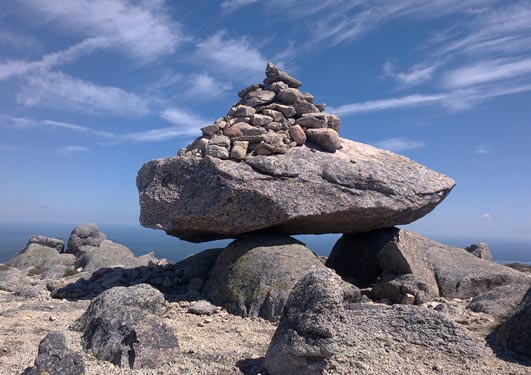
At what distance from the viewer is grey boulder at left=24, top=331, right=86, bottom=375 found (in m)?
6.79

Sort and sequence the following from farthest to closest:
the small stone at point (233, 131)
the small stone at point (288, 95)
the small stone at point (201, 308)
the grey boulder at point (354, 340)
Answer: the small stone at point (288, 95) → the small stone at point (233, 131) → the small stone at point (201, 308) → the grey boulder at point (354, 340)

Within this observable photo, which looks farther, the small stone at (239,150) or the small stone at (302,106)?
the small stone at (302,106)

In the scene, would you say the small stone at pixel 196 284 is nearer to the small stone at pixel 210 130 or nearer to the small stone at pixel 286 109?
the small stone at pixel 210 130

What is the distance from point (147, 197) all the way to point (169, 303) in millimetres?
3473

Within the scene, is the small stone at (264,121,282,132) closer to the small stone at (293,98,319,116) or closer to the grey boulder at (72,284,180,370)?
the small stone at (293,98,319,116)

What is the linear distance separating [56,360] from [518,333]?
819cm

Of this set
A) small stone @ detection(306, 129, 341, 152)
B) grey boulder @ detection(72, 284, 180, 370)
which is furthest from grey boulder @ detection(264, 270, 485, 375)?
small stone @ detection(306, 129, 341, 152)

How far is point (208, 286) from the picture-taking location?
1397 centimetres

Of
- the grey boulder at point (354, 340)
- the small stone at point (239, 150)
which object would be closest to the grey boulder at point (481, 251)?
the small stone at point (239, 150)

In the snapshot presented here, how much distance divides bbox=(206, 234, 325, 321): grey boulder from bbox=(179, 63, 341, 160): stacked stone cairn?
2.81 metres

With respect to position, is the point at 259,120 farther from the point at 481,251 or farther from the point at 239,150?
the point at 481,251

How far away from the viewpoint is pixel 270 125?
1541 cm

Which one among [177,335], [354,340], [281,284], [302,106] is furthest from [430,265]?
[177,335]

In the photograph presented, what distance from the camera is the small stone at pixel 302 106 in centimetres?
1623
